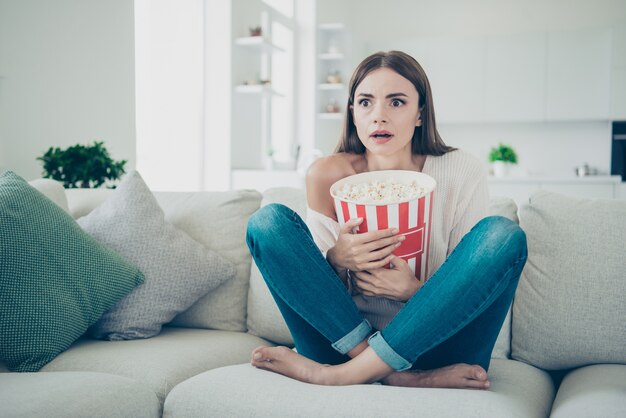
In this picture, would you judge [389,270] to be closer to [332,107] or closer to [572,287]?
[572,287]

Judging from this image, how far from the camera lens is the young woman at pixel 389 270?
1.27 meters

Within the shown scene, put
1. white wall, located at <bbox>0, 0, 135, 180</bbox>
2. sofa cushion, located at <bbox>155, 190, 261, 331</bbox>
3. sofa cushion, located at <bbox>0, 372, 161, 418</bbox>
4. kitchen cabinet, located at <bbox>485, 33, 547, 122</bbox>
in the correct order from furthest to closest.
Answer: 1. kitchen cabinet, located at <bbox>485, 33, 547, 122</bbox>
2. white wall, located at <bbox>0, 0, 135, 180</bbox>
3. sofa cushion, located at <bbox>155, 190, 261, 331</bbox>
4. sofa cushion, located at <bbox>0, 372, 161, 418</bbox>

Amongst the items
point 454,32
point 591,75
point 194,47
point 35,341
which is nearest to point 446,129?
point 454,32

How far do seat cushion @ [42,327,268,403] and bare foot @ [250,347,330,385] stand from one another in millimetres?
208

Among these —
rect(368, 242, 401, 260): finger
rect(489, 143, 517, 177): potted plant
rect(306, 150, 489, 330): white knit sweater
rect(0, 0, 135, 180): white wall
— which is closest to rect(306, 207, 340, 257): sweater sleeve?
rect(306, 150, 489, 330): white knit sweater

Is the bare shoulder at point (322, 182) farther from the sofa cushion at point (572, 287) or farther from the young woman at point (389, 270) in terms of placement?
the sofa cushion at point (572, 287)

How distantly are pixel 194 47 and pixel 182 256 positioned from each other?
10.6ft

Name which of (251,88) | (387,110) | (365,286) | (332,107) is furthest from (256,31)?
(365,286)

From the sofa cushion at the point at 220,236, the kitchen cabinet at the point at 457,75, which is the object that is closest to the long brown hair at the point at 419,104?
the sofa cushion at the point at 220,236

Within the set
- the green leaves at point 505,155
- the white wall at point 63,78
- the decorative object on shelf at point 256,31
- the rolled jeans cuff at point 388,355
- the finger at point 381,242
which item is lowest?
the rolled jeans cuff at point 388,355

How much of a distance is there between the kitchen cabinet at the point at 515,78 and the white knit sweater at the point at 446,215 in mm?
4943

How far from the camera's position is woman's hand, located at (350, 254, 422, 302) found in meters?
1.38

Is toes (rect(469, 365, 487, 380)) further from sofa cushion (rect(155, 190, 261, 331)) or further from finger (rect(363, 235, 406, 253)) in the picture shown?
sofa cushion (rect(155, 190, 261, 331))

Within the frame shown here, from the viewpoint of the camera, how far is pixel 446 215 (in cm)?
155
